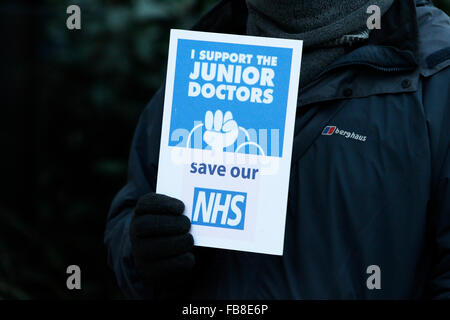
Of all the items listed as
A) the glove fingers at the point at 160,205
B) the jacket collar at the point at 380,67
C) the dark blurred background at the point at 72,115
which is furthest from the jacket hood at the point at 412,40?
the dark blurred background at the point at 72,115

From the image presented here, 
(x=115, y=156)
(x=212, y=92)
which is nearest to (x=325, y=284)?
(x=212, y=92)

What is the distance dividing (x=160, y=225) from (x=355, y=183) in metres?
0.52

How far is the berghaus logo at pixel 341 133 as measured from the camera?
5.78 feet

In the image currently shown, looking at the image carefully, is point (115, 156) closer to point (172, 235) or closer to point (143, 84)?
point (143, 84)

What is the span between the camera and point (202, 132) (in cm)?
178

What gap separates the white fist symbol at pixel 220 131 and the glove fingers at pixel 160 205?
7.0 inches

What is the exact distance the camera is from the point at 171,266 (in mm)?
1797

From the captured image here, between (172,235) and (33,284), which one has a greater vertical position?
(172,235)

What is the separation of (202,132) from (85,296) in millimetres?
2999

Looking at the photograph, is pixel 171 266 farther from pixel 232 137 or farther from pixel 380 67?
pixel 380 67

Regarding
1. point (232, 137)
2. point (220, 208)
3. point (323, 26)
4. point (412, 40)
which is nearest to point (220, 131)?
point (232, 137)

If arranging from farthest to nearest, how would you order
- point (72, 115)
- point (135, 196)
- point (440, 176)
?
1. point (72, 115)
2. point (135, 196)
3. point (440, 176)
